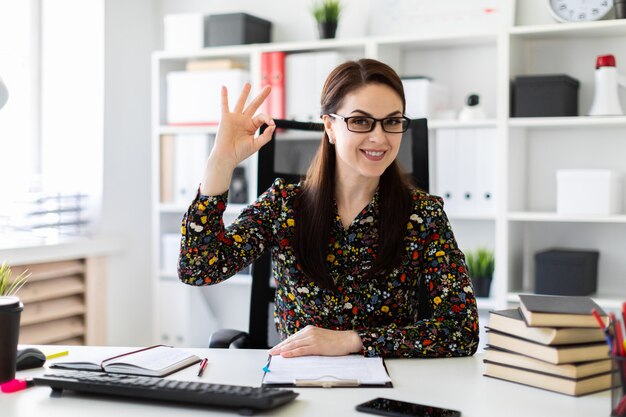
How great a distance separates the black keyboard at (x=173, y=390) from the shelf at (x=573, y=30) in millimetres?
2154

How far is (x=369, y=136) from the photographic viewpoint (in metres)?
1.81

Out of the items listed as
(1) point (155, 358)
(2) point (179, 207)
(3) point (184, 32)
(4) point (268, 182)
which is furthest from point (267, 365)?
(3) point (184, 32)

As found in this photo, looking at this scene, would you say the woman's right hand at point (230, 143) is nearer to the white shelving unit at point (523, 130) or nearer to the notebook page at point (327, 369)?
the notebook page at point (327, 369)

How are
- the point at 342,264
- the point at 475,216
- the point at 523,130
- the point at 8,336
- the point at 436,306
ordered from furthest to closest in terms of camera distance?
1. the point at 523,130
2. the point at 475,216
3. the point at 342,264
4. the point at 436,306
5. the point at 8,336

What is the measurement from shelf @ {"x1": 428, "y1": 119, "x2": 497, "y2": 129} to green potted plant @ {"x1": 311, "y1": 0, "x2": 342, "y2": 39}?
2.02 ft

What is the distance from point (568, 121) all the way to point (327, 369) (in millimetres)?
1858

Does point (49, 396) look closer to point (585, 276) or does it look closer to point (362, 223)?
point (362, 223)

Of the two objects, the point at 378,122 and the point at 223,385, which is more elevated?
the point at 378,122

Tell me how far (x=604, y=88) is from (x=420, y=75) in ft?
2.62

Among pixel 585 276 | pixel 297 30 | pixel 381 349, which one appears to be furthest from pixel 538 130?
pixel 381 349

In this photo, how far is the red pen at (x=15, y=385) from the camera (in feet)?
4.50

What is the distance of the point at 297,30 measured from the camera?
12.1 ft

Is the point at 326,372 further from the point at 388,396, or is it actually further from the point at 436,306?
the point at 436,306

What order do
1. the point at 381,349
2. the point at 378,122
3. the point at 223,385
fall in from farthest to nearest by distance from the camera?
the point at 378,122 → the point at 381,349 → the point at 223,385
